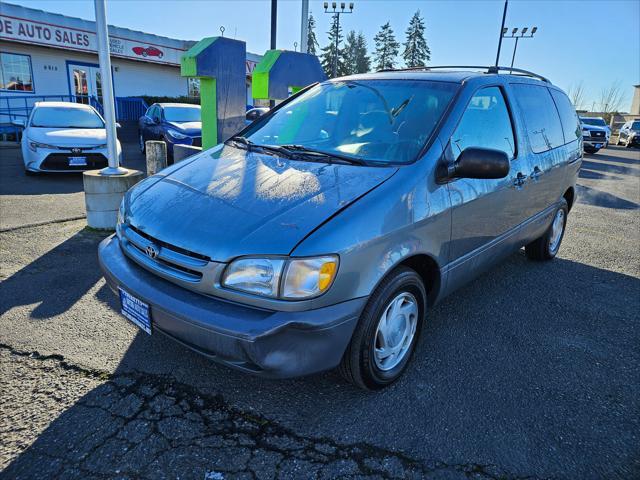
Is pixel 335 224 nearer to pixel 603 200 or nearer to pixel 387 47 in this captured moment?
pixel 603 200

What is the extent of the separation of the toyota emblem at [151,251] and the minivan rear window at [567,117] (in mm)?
4066

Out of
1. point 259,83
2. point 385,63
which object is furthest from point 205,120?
point 385,63

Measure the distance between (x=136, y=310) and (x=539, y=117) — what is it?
3.62 metres

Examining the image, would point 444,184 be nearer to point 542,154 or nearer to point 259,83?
point 542,154

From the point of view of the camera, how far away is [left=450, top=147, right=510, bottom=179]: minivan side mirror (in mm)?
2600

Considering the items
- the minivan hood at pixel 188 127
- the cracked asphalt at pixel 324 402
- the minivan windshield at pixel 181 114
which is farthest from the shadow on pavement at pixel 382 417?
the minivan windshield at pixel 181 114

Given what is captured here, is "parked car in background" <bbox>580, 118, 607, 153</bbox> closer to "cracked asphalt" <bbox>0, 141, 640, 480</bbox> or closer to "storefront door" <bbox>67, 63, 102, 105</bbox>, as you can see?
"cracked asphalt" <bbox>0, 141, 640, 480</bbox>

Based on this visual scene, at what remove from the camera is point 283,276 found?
203 cm

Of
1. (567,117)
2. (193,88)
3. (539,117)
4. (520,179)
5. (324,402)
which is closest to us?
(324,402)

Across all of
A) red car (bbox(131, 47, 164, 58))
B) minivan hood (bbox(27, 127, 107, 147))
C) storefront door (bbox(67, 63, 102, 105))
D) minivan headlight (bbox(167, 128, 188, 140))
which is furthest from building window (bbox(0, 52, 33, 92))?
minivan headlight (bbox(167, 128, 188, 140))

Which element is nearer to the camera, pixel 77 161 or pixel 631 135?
pixel 77 161

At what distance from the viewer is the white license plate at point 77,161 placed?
27.2 ft

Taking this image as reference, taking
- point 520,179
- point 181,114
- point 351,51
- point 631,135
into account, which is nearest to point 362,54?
point 351,51

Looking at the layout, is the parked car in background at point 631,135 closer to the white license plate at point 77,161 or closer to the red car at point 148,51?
the red car at point 148,51
